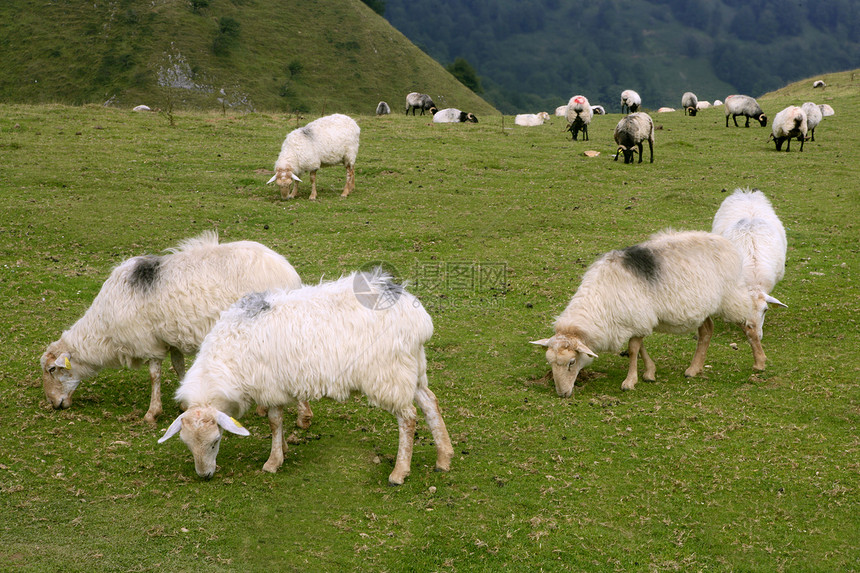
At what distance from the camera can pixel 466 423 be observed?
8039mm

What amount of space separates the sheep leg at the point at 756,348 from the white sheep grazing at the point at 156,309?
6.34 metres

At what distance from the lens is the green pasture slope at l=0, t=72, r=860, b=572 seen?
568 cm

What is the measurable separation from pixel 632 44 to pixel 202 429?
A: 151191 mm

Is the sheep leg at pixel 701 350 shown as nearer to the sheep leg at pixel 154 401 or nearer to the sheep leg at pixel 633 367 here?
the sheep leg at pixel 633 367

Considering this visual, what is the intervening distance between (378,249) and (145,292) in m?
7.11

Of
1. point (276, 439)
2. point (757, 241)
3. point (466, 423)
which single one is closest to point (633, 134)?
point (757, 241)

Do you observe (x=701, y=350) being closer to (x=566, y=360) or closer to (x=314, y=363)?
(x=566, y=360)

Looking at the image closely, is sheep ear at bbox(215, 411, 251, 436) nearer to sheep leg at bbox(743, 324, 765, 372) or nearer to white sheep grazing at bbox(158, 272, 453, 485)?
white sheep grazing at bbox(158, 272, 453, 485)

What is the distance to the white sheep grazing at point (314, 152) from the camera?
58.6 ft

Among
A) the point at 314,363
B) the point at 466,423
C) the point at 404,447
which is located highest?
the point at 314,363

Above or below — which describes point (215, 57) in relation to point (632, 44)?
below

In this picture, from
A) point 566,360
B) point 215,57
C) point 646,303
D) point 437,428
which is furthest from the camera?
point 215,57

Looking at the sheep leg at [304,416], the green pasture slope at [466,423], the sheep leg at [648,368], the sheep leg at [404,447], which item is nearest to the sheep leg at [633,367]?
the sheep leg at [648,368]

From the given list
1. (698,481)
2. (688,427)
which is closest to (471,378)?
(688,427)
